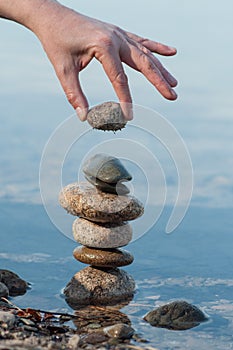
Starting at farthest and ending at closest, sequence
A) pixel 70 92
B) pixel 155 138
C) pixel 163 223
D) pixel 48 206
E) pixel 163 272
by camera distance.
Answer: pixel 163 223
pixel 163 272
pixel 48 206
pixel 155 138
pixel 70 92

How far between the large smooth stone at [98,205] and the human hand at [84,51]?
1.42 metres

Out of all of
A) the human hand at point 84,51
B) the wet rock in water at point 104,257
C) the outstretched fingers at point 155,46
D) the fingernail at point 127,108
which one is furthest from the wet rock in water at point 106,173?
the human hand at point 84,51

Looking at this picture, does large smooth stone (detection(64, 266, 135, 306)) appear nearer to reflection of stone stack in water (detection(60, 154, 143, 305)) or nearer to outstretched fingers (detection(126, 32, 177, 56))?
reflection of stone stack in water (detection(60, 154, 143, 305))

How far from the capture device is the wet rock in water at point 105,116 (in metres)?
5.14

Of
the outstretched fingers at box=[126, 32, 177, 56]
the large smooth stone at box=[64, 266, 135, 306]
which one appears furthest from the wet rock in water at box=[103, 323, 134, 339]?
the outstretched fingers at box=[126, 32, 177, 56]

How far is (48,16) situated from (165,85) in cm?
68

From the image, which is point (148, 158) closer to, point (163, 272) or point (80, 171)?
point (80, 171)

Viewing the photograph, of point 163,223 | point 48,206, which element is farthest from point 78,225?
point 163,223

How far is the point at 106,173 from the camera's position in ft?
17.9

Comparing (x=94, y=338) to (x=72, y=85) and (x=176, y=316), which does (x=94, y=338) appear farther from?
(x=72, y=85)

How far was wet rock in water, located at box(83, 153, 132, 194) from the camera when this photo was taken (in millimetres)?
5457

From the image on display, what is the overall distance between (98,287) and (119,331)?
3.03 feet

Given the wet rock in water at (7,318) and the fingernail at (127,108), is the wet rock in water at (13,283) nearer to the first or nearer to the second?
the wet rock in water at (7,318)

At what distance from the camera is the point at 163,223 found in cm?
727
